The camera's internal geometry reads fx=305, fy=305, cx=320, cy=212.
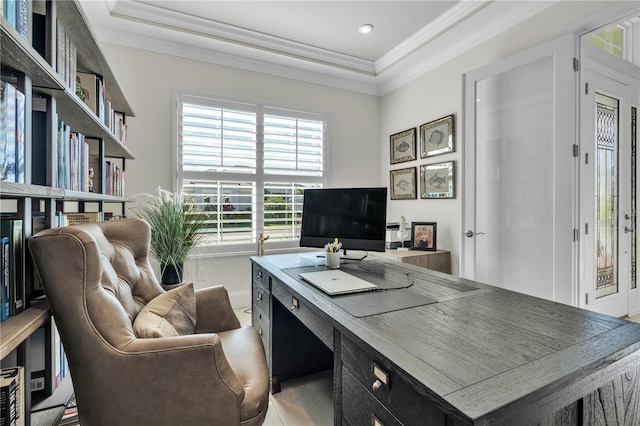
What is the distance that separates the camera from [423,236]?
3363 millimetres

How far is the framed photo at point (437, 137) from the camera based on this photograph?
3211 mm

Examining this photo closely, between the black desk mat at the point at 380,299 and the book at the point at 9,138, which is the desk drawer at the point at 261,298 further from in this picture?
the book at the point at 9,138

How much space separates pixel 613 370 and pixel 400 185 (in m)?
3.22

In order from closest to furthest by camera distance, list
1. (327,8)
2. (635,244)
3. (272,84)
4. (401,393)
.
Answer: (401,393)
(327,8)
(635,244)
(272,84)

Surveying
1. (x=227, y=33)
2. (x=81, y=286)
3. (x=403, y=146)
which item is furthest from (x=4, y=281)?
(x=403, y=146)

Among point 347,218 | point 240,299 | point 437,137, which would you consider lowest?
point 240,299

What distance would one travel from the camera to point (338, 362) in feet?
3.37

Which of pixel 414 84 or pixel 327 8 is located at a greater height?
pixel 327 8

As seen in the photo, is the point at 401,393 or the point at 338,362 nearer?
the point at 401,393

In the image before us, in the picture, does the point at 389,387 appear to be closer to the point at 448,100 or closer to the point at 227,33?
the point at 448,100

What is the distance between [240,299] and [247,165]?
151 cm

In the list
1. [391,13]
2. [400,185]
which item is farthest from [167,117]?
[400,185]

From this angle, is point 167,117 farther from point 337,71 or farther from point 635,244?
point 635,244

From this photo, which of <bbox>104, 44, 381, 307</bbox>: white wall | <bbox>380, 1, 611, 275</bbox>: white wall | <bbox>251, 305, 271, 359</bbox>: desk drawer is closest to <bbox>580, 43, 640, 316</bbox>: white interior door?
<bbox>380, 1, 611, 275</bbox>: white wall
